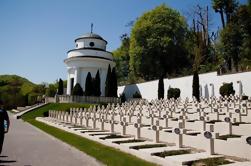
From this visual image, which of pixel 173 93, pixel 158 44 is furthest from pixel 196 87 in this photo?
pixel 158 44

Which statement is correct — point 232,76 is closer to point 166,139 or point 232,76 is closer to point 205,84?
point 205,84

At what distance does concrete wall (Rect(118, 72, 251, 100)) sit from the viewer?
2770 cm

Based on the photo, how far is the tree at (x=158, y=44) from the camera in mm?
47375

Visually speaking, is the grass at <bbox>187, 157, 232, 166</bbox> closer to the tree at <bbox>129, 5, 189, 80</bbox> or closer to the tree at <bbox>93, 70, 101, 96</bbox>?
the tree at <bbox>93, 70, 101, 96</bbox>

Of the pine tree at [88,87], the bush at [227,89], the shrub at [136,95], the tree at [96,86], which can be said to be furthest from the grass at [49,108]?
the bush at [227,89]

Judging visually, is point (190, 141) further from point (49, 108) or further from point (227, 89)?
point (49, 108)

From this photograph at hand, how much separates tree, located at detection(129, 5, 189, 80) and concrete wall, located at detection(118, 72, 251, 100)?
4109 millimetres

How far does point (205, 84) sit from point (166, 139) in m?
22.6

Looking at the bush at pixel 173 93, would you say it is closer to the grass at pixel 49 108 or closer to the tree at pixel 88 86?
the grass at pixel 49 108

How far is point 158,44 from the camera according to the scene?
4697 cm

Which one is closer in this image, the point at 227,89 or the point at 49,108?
the point at 227,89

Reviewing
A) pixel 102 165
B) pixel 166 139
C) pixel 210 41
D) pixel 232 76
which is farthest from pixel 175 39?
pixel 102 165

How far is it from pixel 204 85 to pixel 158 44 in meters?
15.4

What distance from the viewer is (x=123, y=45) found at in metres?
69.5
